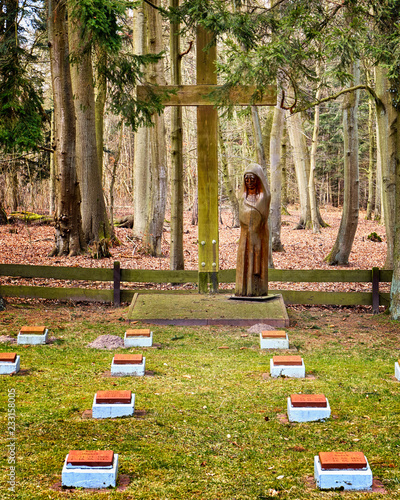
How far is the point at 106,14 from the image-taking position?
383 inches

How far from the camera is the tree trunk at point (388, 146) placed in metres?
12.7

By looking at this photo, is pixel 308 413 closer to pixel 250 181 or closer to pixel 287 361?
pixel 287 361

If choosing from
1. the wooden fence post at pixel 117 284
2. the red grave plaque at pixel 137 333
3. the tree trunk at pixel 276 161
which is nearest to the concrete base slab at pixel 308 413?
the red grave plaque at pixel 137 333

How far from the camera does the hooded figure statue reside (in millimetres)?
10102

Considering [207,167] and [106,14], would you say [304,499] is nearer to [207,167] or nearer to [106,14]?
[207,167]

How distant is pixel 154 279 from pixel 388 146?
6494 millimetres

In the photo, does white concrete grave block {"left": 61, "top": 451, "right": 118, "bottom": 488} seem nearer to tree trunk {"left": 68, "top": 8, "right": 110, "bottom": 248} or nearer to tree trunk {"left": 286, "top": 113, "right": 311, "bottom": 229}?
tree trunk {"left": 68, "top": 8, "right": 110, "bottom": 248}

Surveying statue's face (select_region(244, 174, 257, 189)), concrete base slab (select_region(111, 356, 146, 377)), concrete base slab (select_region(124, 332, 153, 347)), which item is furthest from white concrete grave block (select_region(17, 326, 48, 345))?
statue's face (select_region(244, 174, 257, 189))

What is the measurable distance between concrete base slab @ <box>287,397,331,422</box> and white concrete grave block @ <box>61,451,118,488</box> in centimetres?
197

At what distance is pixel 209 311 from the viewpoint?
386 inches

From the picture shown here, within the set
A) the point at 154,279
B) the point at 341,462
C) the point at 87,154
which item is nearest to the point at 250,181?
the point at 154,279

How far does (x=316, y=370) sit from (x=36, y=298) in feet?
22.2

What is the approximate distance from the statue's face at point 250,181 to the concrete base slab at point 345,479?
678 cm

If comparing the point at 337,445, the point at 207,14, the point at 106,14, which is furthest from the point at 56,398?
the point at 207,14
